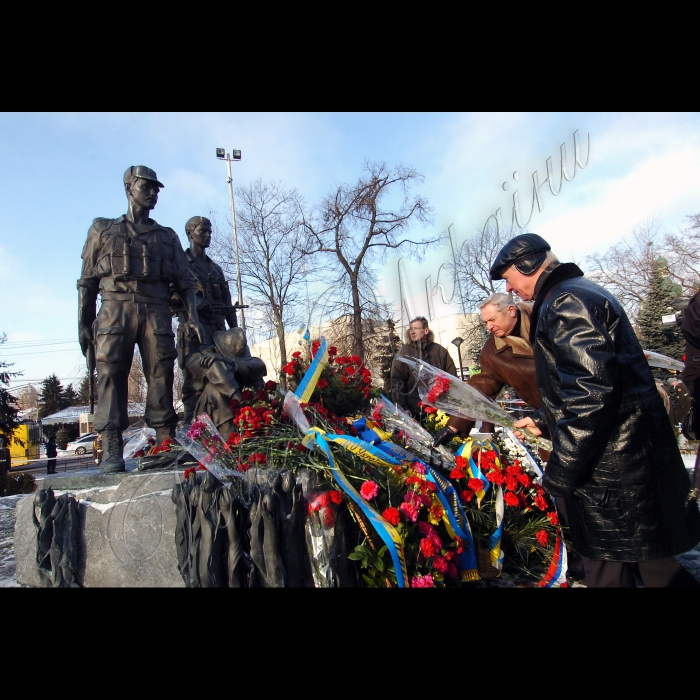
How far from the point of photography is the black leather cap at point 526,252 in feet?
7.37

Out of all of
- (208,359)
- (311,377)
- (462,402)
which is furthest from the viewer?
(208,359)

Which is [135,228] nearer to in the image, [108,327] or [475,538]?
[108,327]

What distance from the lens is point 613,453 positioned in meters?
1.88

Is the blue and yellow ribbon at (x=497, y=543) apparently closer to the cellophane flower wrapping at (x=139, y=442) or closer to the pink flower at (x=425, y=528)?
the pink flower at (x=425, y=528)

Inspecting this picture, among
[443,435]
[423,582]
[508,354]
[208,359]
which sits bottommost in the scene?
[423,582]

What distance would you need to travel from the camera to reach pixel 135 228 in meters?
4.62

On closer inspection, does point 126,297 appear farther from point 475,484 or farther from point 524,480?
point 524,480

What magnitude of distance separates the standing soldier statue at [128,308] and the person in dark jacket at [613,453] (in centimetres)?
360

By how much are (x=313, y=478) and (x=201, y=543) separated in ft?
2.18

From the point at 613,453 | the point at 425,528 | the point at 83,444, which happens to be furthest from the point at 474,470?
the point at 83,444

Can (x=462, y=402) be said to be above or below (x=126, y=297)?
below

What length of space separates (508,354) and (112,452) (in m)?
3.24

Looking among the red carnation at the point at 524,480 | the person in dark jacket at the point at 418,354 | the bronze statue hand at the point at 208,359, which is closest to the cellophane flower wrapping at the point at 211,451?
the bronze statue hand at the point at 208,359
